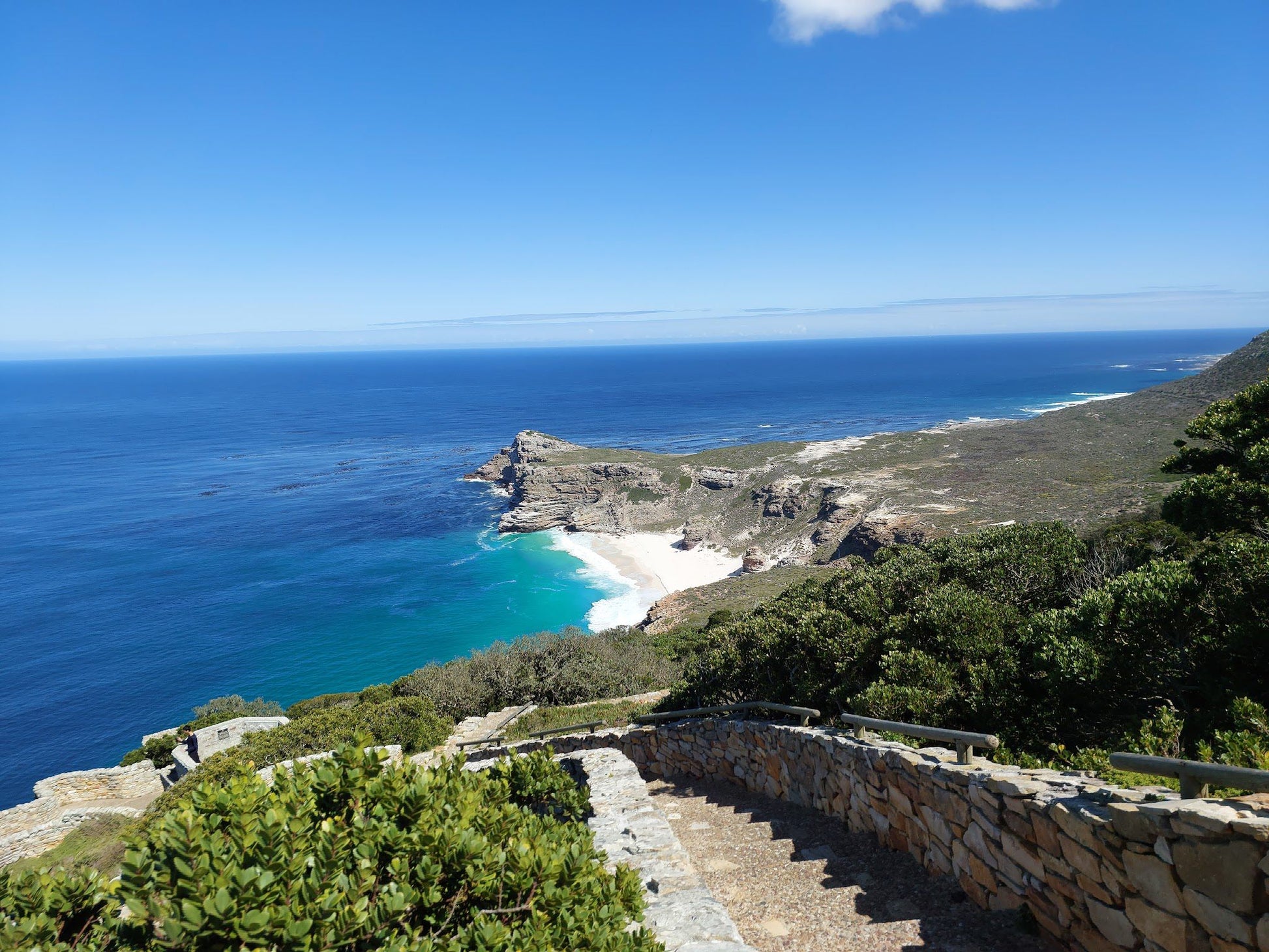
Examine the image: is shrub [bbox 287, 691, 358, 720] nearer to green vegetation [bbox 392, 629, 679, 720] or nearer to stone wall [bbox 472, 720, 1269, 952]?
green vegetation [bbox 392, 629, 679, 720]

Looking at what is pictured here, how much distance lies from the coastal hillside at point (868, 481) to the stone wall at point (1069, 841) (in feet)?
94.2

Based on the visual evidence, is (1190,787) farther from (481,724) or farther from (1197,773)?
(481,724)

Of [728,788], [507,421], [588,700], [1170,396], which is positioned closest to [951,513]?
[588,700]

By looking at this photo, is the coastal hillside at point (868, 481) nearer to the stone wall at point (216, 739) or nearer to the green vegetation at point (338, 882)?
the stone wall at point (216, 739)

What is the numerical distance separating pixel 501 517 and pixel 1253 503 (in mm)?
58725

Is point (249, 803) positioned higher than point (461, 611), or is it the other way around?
point (249, 803)

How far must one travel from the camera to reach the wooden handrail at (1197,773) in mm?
3760

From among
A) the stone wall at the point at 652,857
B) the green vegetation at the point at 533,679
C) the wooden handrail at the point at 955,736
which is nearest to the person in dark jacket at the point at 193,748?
the green vegetation at the point at 533,679

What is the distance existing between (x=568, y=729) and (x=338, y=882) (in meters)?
10.2

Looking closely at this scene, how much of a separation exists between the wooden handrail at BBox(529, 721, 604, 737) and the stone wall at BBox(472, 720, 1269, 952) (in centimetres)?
536

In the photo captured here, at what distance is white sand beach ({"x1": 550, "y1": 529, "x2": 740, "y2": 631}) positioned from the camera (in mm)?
44031

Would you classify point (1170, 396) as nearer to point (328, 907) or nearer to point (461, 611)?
point (461, 611)

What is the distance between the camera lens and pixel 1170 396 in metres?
74.0

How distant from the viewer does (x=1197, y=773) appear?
4000 millimetres
